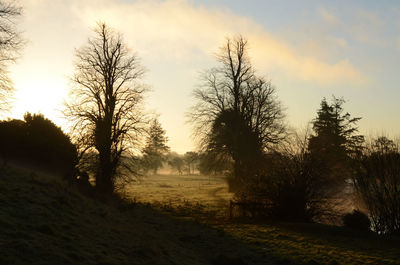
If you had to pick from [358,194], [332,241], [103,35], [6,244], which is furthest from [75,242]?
[103,35]

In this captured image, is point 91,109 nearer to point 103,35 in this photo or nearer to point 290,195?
point 103,35

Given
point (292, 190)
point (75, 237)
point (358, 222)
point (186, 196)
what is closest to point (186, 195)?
point (186, 196)

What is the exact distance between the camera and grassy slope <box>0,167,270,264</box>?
31.5 feet

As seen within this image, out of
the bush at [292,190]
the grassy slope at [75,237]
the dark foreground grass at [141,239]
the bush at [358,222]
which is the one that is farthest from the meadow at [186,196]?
the grassy slope at [75,237]

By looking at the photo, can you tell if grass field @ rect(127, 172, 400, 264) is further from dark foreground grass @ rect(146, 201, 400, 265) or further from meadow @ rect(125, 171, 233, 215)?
meadow @ rect(125, 171, 233, 215)

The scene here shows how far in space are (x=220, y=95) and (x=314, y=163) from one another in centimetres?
1806

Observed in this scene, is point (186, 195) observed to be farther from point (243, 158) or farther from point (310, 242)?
point (310, 242)

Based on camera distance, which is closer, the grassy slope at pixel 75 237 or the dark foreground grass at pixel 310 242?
the grassy slope at pixel 75 237

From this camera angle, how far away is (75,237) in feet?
38.0

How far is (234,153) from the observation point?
38250 millimetres

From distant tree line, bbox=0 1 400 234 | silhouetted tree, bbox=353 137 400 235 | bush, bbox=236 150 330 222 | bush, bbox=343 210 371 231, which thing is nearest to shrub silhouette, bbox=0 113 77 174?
distant tree line, bbox=0 1 400 234

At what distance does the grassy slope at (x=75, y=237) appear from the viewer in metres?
9.59

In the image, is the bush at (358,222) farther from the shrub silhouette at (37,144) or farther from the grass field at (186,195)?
the shrub silhouette at (37,144)

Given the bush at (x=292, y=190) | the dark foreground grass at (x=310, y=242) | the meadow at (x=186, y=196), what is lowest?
the dark foreground grass at (x=310, y=242)
